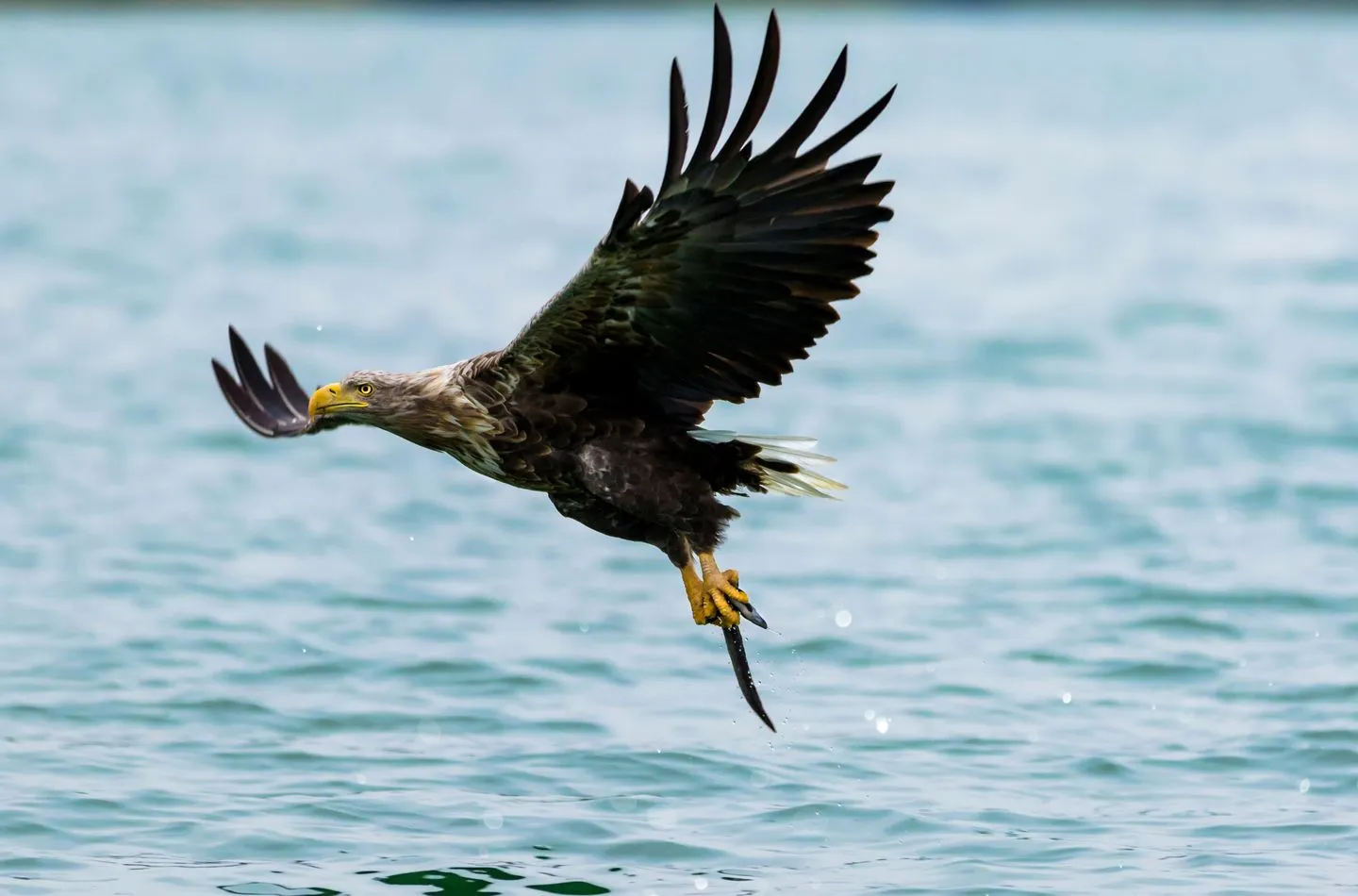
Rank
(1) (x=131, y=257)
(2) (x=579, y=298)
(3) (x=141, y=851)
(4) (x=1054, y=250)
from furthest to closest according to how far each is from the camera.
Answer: (4) (x=1054, y=250) → (1) (x=131, y=257) → (3) (x=141, y=851) → (2) (x=579, y=298)

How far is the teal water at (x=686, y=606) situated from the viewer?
313 inches

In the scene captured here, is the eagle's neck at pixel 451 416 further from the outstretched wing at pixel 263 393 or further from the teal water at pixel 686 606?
the teal water at pixel 686 606

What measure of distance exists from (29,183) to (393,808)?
2837cm

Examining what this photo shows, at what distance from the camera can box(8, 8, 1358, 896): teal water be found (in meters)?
7.96

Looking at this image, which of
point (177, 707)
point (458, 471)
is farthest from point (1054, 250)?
point (177, 707)

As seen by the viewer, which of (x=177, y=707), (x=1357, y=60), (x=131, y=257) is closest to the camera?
(x=177, y=707)

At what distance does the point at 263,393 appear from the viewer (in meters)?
8.52

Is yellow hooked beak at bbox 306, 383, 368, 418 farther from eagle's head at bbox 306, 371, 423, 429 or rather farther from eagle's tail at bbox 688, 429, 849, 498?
eagle's tail at bbox 688, 429, 849, 498

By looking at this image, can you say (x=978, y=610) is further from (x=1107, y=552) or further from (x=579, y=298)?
(x=579, y=298)

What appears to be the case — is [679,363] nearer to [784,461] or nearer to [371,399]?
[784,461]

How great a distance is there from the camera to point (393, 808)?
8211 mm

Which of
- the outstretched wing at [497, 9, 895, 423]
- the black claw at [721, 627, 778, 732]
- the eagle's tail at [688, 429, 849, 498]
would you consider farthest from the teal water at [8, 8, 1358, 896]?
the outstretched wing at [497, 9, 895, 423]

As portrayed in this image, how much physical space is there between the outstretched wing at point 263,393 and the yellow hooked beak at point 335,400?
1037mm

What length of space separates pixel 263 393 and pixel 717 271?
245 centimetres
